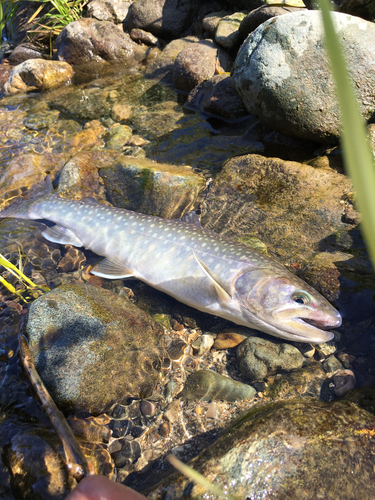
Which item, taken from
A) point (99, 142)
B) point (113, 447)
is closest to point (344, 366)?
point (113, 447)

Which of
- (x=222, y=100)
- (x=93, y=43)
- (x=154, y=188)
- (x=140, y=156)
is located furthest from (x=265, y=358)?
(x=93, y=43)

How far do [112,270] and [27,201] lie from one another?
2222mm

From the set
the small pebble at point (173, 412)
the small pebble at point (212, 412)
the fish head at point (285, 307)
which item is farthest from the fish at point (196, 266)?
the small pebble at point (173, 412)

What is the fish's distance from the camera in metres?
3.56

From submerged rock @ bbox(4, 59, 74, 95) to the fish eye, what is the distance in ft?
33.6

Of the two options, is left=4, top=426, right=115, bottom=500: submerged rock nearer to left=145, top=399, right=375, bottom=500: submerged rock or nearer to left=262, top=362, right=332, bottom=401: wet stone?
left=145, top=399, right=375, bottom=500: submerged rock

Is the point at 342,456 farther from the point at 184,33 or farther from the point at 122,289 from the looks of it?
the point at 184,33

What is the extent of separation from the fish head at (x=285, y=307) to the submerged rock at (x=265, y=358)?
16 centimetres

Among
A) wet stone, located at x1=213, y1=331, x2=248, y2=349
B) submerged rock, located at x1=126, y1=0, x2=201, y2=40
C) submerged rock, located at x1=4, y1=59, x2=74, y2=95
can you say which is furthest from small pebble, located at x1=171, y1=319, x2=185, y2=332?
submerged rock, located at x1=126, y1=0, x2=201, y2=40

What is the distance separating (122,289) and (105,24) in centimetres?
1097

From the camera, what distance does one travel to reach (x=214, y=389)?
11.2 feet

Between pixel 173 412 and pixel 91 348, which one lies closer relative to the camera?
pixel 173 412

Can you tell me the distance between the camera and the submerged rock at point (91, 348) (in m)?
3.22

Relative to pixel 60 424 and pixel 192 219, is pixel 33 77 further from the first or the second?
pixel 60 424
